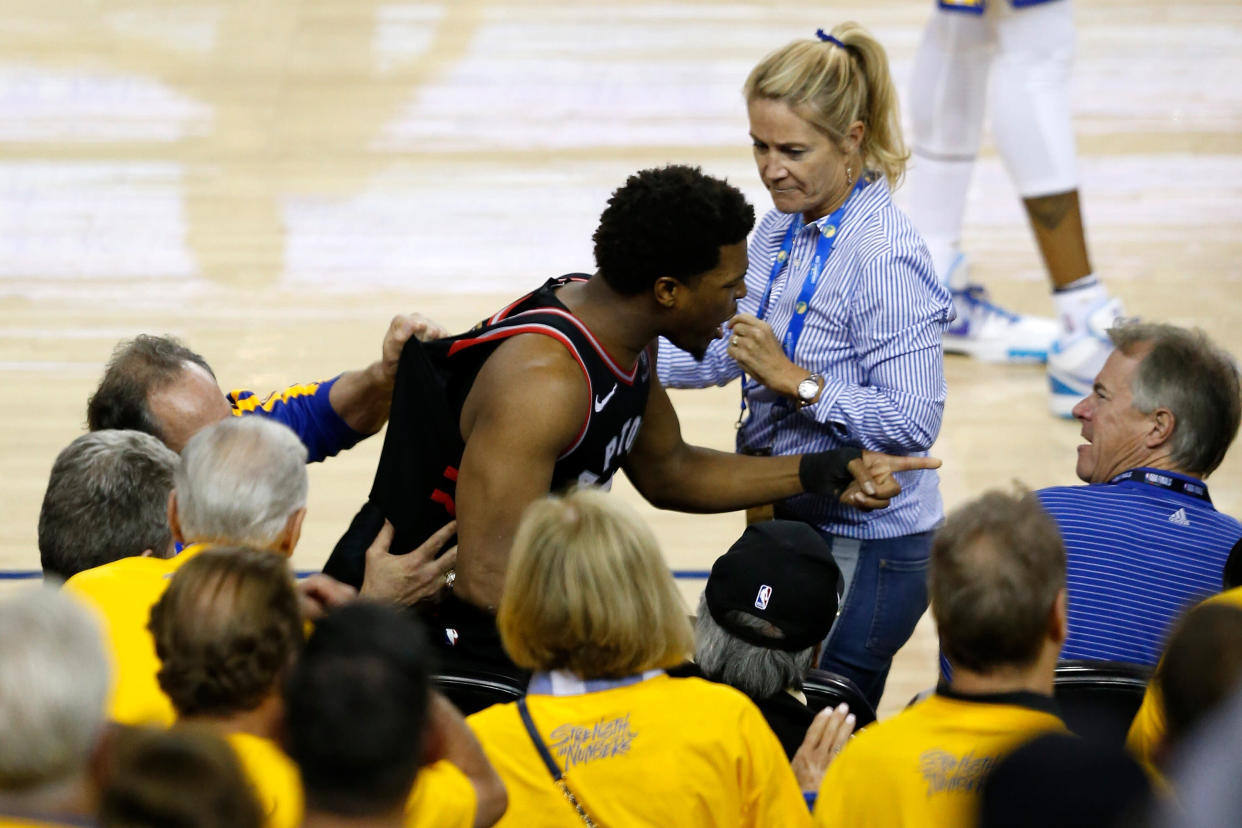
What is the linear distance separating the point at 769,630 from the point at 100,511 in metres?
0.92

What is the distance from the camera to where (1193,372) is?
221 centimetres

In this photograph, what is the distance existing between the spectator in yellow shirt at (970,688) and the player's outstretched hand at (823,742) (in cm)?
23

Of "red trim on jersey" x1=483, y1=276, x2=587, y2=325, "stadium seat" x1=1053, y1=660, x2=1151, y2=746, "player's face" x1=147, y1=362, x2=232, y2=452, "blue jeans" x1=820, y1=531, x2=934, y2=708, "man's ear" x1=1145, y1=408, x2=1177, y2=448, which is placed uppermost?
"red trim on jersey" x1=483, y1=276, x2=587, y2=325

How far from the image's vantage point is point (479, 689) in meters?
1.97

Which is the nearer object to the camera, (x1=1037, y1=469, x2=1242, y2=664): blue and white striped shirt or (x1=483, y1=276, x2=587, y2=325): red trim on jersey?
(x1=1037, y1=469, x2=1242, y2=664): blue and white striped shirt

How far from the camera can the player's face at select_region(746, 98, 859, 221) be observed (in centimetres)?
240

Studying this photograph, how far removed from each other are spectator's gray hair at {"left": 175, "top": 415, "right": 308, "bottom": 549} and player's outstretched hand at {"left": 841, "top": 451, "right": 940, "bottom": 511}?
2.93 ft

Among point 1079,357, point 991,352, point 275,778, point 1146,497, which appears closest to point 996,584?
A: point 1146,497

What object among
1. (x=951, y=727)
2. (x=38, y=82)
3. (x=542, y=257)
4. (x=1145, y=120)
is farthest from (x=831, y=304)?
(x=38, y=82)

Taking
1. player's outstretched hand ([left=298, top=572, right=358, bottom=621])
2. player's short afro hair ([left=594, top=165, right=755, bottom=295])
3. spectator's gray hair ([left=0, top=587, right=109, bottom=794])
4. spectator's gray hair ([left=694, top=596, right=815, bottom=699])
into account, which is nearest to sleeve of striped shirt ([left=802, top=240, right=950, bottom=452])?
player's short afro hair ([left=594, top=165, right=755, bottom=295])

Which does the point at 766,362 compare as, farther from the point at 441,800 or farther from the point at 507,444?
the point at 441,800

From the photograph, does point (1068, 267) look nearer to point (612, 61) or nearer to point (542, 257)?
point (542, 257)

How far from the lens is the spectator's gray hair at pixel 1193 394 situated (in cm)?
216

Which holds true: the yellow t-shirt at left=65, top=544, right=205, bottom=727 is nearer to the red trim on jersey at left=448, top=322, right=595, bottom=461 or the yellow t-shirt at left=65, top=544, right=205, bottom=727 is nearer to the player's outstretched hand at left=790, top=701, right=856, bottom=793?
the red trim on jersey at left=448, top=322, right=595, bottom=461
